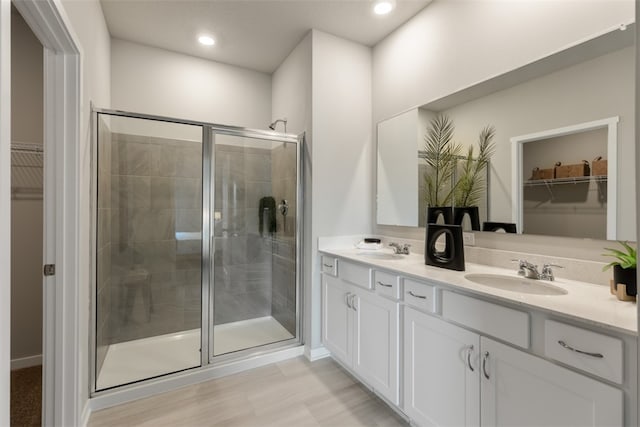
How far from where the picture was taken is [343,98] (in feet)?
8.55

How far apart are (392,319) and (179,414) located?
1.45m

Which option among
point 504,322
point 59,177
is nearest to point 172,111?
point 59,177

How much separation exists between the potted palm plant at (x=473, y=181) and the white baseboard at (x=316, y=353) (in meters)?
1.53

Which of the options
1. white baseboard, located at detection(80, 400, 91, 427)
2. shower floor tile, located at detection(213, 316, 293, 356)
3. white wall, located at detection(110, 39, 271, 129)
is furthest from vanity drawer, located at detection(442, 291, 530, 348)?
white wall, located at detection(110, 39, 271, 129)

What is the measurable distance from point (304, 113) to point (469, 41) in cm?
135

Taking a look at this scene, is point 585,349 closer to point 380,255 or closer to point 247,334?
point 380,255

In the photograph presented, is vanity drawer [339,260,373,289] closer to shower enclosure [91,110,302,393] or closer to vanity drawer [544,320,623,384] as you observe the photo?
shower enclosure [91,110,302,393]

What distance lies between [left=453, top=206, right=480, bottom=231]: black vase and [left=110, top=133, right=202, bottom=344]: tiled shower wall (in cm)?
198

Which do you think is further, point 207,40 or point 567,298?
point 207,40

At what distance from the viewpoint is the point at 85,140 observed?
5.42 ft

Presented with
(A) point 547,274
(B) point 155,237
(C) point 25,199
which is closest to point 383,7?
(A) point 547,274

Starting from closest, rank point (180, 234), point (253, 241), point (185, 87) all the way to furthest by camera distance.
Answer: point (180, 234)
point (253, 241)
point (185, 87)

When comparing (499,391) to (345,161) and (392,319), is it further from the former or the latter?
(345,161)

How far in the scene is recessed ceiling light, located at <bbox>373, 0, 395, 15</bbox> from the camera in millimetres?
2162
